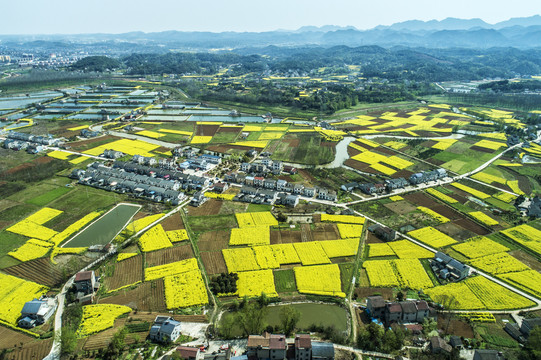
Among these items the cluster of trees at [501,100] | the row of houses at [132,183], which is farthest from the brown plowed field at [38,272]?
the cluster of trees at [501,100]

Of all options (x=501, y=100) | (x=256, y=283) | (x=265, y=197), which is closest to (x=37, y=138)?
(x=265, y=197)

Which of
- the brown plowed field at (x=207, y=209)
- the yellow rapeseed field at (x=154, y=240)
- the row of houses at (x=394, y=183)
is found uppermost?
the row of houses at (x=394, y=183)

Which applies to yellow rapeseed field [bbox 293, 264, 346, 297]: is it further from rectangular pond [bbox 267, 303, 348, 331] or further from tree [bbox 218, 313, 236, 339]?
tree [bbox 218, 313, 236, 339]

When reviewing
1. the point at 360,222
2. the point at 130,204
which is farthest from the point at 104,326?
the point at 360,222

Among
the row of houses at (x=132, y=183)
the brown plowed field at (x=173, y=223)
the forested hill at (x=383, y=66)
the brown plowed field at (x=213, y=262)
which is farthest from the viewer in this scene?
the forested hill at (x=383, y=66)

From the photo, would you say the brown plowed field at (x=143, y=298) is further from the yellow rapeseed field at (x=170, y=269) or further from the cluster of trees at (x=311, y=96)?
the cluster of trees at (x=311, y=96)

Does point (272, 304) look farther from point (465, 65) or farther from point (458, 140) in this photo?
point (465, 65)

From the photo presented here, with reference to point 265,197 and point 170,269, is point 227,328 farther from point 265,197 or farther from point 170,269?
point 265,197
